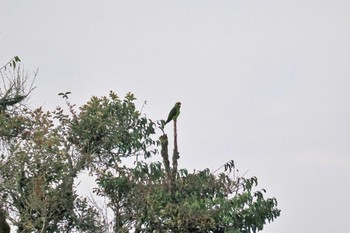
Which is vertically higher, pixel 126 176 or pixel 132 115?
pixel 132 115

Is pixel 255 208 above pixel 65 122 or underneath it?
underneath

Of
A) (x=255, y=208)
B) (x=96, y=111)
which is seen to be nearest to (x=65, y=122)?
(x=96, y=111)

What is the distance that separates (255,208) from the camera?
105 feet

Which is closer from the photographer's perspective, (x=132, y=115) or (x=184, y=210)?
(x=184, y=210)

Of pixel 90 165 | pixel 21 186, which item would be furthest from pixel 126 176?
pixel 21 186

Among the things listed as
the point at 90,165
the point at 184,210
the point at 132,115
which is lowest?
the point at 184,210

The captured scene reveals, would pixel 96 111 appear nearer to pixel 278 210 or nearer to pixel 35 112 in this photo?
pixel 35 112

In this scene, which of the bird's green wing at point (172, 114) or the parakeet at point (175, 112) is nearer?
the parakeet at point (175, 112)

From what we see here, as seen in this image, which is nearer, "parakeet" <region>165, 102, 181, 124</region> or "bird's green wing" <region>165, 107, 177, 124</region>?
"parakeet" <region>165, 102, 181, 124</region>

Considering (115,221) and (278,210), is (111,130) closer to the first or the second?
(115,221)

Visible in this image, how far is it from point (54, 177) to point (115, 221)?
2.78 m

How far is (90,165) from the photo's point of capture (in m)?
33.1

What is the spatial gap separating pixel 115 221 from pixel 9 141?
4938 mm

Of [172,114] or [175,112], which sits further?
[172,114]
